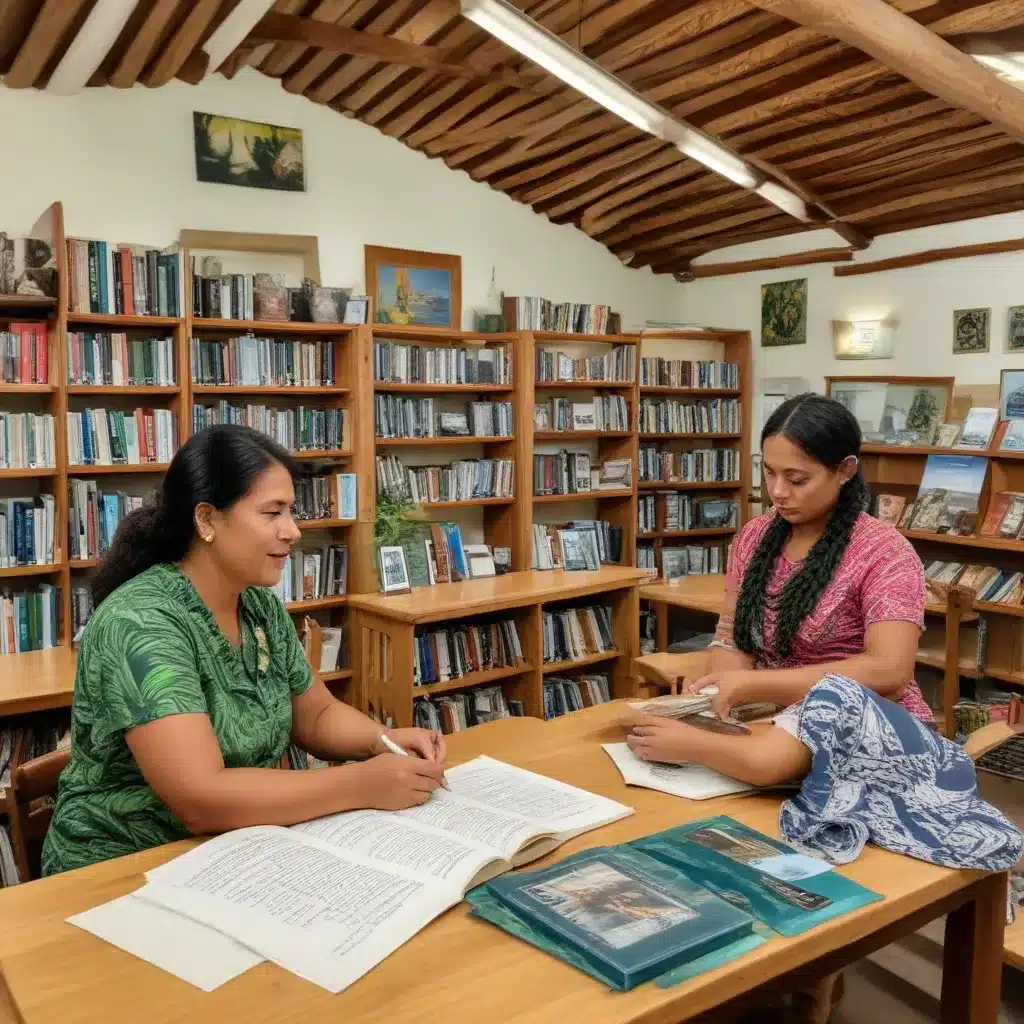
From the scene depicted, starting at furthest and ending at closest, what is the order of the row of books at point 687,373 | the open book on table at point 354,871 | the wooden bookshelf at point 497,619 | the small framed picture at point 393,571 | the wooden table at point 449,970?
1. the row of books at point 687,373
2. the small framed picture at point 393,571
3. the wooden bookshelf at point 497,619
4. the open book on table at point 354,871
5. the wooden table at point 449,970

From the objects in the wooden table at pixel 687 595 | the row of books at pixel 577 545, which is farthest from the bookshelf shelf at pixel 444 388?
the wooden table at pixel 687 595

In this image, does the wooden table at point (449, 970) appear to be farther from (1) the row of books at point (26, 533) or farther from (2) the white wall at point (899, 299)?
(2) the white wall at point (899, 299)

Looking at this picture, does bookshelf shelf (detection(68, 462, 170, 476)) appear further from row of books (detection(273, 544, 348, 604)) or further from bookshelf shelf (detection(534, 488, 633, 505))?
bookshelf shelf (detection(534, 488, 633, 505))

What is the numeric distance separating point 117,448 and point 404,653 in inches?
64.4

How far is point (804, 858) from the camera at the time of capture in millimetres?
1515

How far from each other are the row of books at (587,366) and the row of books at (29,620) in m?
3.08

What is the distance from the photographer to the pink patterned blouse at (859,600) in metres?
2.17

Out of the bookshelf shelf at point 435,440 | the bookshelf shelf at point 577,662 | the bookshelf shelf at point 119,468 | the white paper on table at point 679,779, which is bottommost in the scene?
the bookshelf shelf at point 577,662

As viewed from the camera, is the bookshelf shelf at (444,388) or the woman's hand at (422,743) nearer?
the woman's hand at (422,743)

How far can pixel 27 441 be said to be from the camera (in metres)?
4.30

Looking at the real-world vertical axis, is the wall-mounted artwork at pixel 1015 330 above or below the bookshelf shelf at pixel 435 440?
above

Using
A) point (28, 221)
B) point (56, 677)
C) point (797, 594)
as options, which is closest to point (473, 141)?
point (28, 221)

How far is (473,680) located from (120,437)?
2.11m

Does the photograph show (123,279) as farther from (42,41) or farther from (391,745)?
(391,745)
